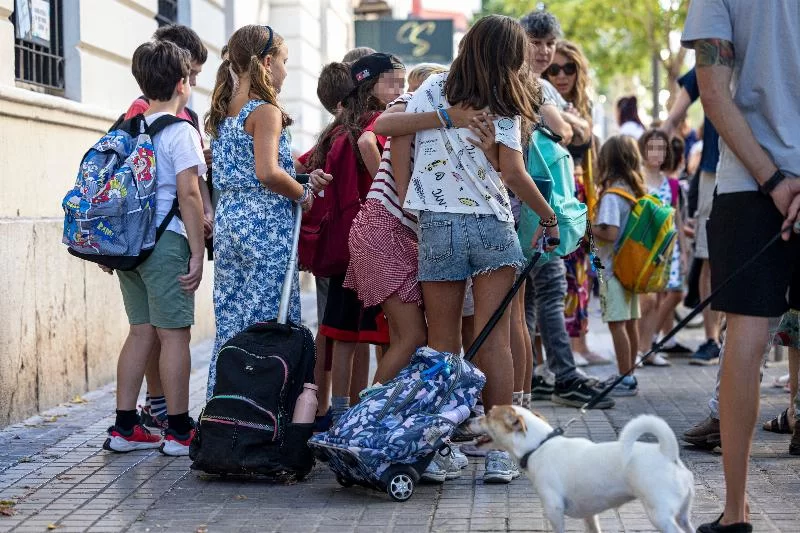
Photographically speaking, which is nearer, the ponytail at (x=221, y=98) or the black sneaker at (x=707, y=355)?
the ponytail at (x=221, y=98)

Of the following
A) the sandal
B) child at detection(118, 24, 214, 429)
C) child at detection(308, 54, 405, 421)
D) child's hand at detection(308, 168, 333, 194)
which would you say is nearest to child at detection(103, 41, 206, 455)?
child at detection(118, 24, 214, 429)

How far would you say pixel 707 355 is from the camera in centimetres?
982

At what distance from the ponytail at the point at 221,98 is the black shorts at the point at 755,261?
2608 millimetres

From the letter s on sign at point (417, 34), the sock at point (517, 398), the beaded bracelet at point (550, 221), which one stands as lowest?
the sock at point (517, 398)

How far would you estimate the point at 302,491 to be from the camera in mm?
5352

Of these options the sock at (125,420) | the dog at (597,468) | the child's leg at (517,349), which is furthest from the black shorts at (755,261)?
the sock at (125,420)

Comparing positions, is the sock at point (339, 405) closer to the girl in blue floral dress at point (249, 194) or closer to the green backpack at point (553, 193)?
the girl in blue floral dress at point (249, 194)

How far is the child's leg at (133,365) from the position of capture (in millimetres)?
6258

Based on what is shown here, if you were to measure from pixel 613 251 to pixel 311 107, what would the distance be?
9.61 metres

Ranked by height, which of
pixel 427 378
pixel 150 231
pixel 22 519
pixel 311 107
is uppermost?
pixel 311 107

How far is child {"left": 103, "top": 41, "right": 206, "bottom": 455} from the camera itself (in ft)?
20.0

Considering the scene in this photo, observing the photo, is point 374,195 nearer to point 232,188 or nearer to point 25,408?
point 232,188

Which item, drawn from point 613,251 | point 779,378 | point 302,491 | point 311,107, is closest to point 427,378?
point 302,491

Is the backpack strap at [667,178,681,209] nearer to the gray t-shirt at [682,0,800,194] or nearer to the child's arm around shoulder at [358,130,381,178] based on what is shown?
the child's arm around shoulder at [358,130,381,178]
